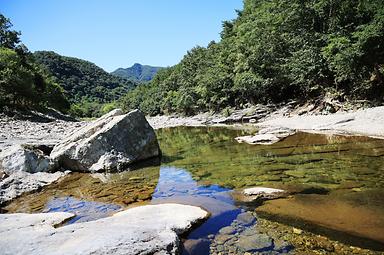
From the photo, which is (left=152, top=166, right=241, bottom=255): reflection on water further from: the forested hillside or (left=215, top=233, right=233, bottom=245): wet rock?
the forested hillside

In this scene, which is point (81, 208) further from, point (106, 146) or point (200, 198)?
point (106, 146)

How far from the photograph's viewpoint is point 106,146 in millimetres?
15500

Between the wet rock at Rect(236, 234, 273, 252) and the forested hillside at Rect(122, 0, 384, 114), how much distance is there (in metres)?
25.4

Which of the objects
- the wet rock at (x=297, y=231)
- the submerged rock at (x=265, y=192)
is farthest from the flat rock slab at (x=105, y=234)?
the submerged rock at (x=265, y=192)

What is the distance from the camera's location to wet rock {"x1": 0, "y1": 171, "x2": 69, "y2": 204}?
1132cm

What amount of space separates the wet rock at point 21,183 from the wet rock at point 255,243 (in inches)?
343

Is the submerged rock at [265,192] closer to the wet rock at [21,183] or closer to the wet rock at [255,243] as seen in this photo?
the wet rock at [255,243]

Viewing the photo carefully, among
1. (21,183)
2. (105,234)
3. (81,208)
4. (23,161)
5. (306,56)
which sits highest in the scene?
(306,56)

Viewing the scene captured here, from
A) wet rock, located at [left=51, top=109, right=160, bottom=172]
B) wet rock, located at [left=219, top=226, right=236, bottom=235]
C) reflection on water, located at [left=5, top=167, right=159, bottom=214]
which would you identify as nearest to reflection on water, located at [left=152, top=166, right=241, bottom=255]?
wet rock, located at [left=219, top=226, right=236, bottom=235]

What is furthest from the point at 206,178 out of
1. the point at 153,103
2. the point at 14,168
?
the point at 153,103

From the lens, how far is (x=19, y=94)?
155ft

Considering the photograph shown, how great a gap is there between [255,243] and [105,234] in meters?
2.97

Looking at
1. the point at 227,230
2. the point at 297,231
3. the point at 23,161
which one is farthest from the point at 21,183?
the point at 297,231

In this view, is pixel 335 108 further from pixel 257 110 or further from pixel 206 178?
pixel 206 178
